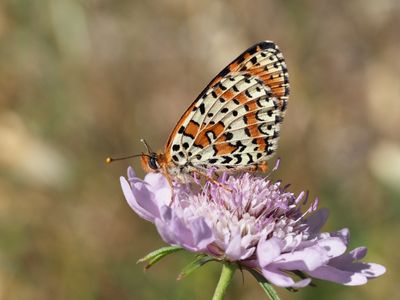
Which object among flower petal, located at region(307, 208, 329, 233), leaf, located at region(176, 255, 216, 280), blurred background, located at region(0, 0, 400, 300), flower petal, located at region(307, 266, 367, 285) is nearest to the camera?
leaf, located at region(176, 255, 216, 280)

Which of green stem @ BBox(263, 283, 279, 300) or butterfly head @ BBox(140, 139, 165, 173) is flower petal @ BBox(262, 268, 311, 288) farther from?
butterfly head @ BBox(140, 139, 165, 173)

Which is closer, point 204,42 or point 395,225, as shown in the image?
point 395,225

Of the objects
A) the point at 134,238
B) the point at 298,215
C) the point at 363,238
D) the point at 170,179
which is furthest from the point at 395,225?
the point at 170,179

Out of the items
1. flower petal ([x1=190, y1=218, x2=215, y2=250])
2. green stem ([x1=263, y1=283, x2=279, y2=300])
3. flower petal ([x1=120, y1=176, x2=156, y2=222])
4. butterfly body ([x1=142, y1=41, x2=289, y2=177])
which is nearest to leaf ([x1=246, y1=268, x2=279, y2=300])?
green stem ([x1=263, y1=283, x2=279, y2=300])

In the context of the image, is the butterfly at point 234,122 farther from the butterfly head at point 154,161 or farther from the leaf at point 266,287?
the leaf at point 266,287

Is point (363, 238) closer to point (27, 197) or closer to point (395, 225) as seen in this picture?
point (395, 225)

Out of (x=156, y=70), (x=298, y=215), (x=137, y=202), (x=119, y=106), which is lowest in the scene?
(x=298, y=215)
